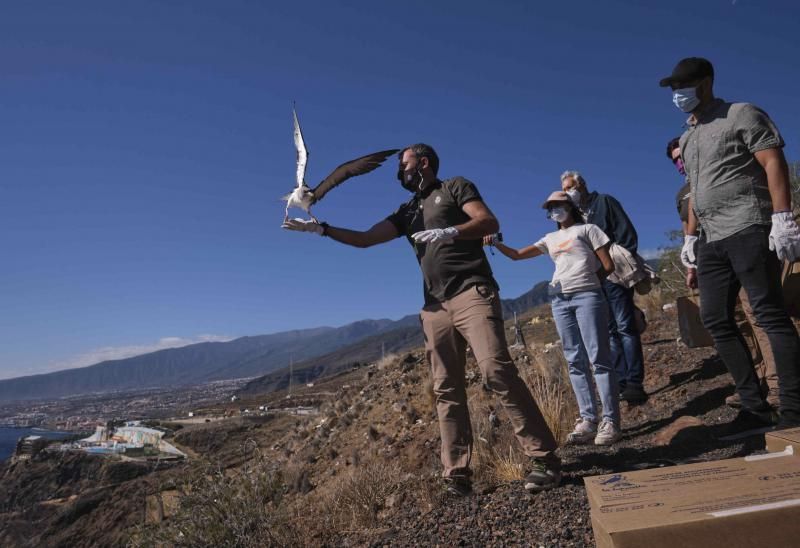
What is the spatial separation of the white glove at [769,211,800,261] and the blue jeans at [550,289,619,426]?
3.94ft

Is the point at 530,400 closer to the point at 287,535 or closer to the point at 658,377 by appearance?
the point at 287,535

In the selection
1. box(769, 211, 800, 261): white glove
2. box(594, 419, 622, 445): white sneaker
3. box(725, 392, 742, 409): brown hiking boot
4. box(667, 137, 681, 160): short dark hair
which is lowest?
box(594, 419, 622, 445): white sneaker

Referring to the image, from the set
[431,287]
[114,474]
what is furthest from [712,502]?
[114,474]

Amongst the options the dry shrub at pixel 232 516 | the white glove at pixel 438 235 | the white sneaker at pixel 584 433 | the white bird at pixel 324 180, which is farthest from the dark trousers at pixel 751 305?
the dry shrub at pixel 232 516

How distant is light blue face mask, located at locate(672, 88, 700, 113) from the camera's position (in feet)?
9.86

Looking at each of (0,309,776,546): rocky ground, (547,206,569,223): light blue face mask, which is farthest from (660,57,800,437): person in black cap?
(547,206,569,223): light blue face mask

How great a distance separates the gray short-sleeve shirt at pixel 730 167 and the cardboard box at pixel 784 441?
134 cm

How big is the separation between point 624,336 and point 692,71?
7.47ft

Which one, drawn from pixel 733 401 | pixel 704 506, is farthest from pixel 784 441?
Result: pixel 733 401

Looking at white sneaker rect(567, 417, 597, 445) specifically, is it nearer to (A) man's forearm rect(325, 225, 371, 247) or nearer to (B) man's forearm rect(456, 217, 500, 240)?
(B) man's forearm rect(456, 217, 500, 240)

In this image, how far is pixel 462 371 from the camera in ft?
10.0

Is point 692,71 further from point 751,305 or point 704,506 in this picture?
point 704,506

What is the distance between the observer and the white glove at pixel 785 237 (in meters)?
2.45

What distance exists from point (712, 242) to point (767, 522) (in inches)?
82.6
